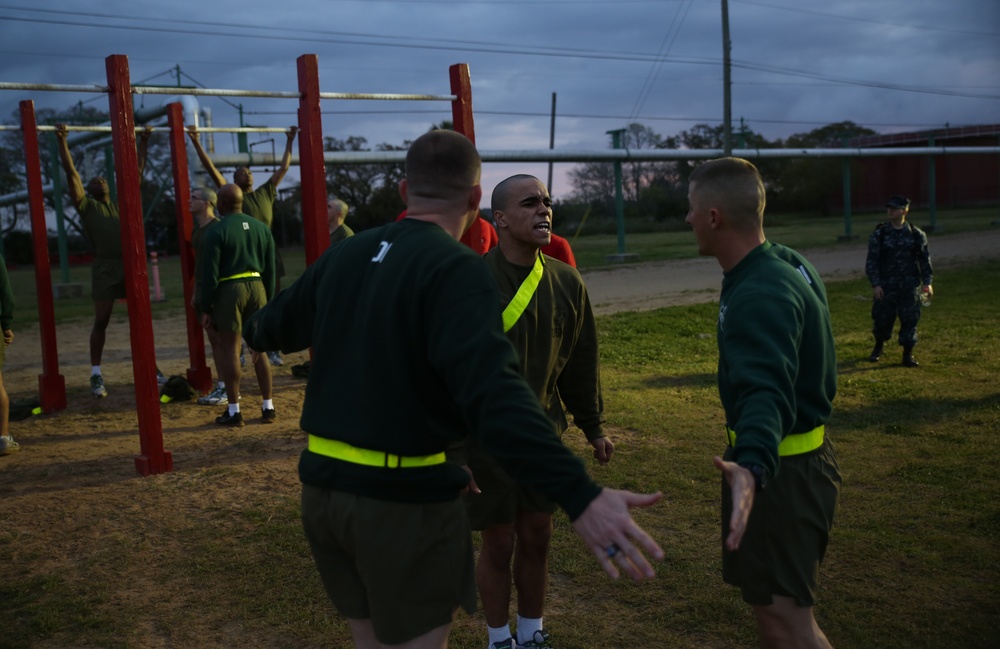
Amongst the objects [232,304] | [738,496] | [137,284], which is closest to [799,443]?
[738,496]

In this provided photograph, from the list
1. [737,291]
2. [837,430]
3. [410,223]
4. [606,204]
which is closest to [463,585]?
[410,223]

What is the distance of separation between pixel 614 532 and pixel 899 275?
29.6 feet

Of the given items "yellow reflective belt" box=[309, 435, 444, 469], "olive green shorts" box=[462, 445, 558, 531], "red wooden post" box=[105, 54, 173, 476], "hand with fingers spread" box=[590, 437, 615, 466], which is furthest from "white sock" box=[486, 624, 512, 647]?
"red wooden post" box=[105, 54, 173, 476]

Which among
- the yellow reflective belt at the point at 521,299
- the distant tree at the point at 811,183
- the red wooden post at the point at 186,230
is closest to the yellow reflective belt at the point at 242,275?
the red wooden post at the point at 186,230

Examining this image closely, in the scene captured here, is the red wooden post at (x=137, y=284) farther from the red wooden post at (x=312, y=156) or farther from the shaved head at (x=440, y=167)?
the shaved head at (x=440, y=167)

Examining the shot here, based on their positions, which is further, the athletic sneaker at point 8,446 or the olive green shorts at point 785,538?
the athletic sneaker at point 8,446

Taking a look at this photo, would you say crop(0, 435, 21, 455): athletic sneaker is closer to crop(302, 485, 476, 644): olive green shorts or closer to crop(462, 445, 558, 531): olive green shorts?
crop(462, 445, 558, 531): olive green shorts

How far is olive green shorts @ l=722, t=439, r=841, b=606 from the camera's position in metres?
2.70

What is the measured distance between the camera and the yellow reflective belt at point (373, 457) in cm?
231

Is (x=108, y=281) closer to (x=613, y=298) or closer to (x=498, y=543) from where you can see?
(x=498, y=543)

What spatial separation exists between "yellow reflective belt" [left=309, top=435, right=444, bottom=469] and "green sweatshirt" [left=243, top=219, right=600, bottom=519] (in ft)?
0.05

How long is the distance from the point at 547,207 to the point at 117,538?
11.1ft

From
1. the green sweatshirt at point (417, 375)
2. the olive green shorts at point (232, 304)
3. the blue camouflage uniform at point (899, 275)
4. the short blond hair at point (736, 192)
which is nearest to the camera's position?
the green sweatshirt at point (417, 375)

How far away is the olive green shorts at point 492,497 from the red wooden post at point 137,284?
375 centimetres
